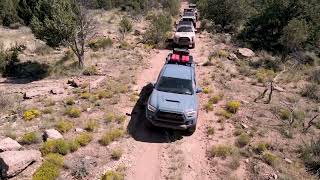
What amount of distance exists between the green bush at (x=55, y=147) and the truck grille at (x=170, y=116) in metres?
3.30

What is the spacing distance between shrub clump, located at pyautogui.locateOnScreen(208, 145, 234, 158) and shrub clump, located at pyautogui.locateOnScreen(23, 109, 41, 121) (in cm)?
697

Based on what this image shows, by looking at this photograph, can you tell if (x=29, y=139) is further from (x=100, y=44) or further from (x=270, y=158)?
(x=100, y=44)

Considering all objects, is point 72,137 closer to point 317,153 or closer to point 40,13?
point 317,153

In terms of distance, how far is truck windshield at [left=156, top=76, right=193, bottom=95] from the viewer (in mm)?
13461

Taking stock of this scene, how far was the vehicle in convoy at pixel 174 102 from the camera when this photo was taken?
39.7 feet

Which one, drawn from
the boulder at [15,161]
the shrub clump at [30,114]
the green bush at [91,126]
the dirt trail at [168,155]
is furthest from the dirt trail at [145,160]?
the shrub clump at [30,114]

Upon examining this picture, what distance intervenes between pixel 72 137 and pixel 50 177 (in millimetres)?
2631

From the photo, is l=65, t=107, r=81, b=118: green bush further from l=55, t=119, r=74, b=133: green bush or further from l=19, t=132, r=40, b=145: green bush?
l=19, t=132, r=40, b=145: green bush

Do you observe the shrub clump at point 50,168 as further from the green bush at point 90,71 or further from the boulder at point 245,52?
the boulder at point 245,52

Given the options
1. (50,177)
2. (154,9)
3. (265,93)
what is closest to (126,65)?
(265,93)

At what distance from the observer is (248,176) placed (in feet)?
34.6

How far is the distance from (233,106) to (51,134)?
7617 mm

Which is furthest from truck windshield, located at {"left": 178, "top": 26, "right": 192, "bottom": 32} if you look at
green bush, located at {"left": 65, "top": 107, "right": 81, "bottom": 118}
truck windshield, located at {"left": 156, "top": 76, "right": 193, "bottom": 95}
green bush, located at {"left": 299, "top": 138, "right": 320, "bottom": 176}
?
green bush, located at {"left": 299, "top": 138, "right": 320, "bottom": 176}

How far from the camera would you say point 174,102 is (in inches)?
495
